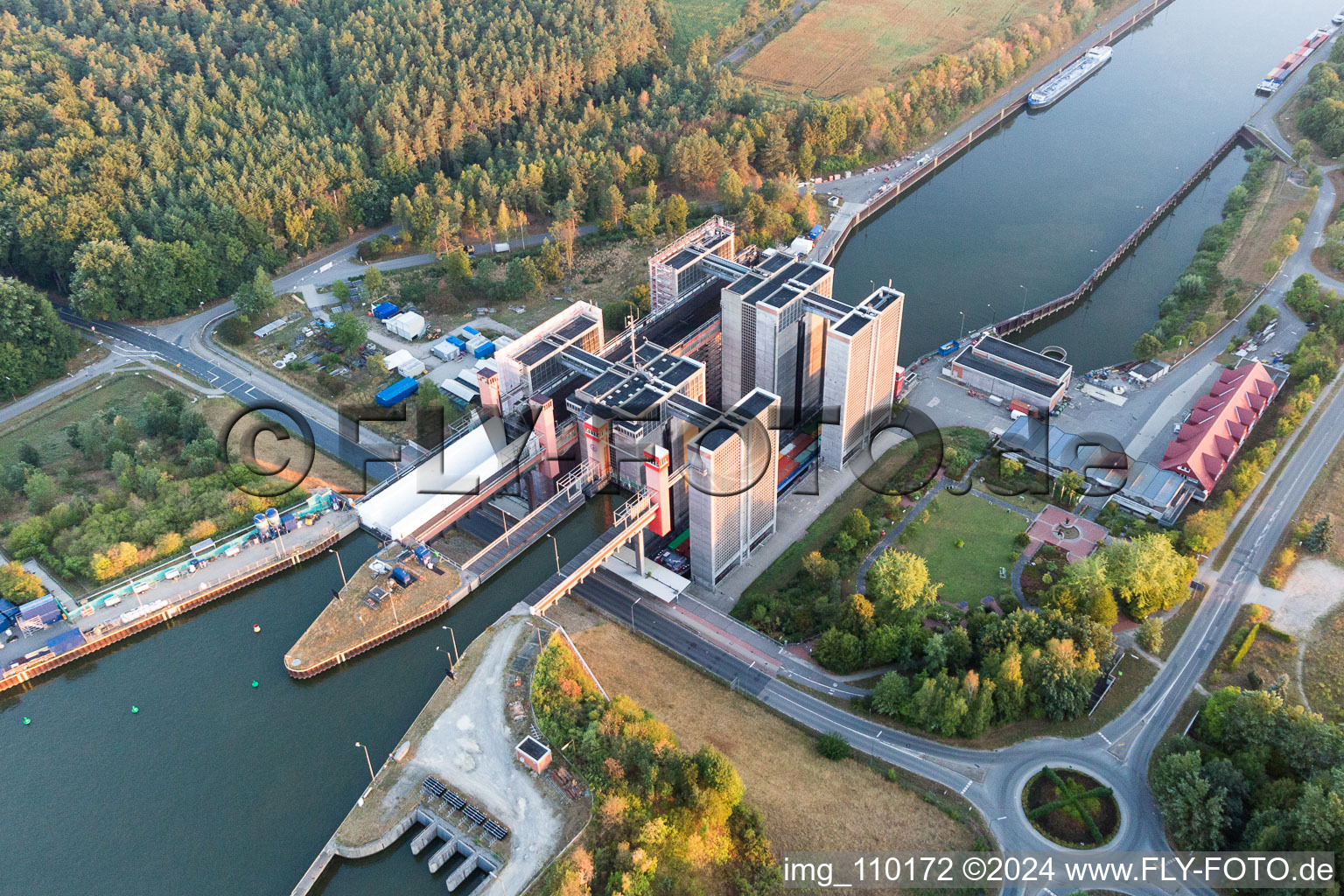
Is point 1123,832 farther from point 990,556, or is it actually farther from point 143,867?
point 143,867

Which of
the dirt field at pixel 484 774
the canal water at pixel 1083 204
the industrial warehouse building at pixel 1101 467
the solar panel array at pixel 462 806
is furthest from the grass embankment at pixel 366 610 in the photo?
the canal water at pixel 1083 204

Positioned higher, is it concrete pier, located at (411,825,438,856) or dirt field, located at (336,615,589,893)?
dirt field, located at (336,615,589,893)

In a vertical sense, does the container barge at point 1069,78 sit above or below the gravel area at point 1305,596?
above

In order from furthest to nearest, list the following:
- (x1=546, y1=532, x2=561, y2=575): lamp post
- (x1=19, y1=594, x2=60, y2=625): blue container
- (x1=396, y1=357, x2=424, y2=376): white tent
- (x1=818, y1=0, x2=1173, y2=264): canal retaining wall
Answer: (x1=818, y1=0, x2=1173, y2=264): canal retaining wall → (x1=396, y1=357, x2=424, y2=376): white tent → (x1=546, y1=532, x2=561, y2=575): lamp post → (x1=19, y1=594, x2=60, y2=625): blue container

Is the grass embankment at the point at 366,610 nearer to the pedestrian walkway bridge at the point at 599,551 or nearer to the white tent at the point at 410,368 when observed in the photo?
the pedestrian walkway bridge at the point at 599,551

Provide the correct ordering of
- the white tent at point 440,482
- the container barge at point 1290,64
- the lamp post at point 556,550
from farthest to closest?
the container barge at point 1290,64
the white tent at point 440,482
the lamp post at point 556,550

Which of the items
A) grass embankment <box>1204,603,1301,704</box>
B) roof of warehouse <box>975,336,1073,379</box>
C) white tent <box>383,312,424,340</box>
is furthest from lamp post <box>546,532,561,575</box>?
grass embankment <box>1204,603,1301,704</box>

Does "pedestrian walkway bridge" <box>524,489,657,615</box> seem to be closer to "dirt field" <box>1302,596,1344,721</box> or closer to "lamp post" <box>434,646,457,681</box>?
"lamp post" <box>434,646,457,681</box>
